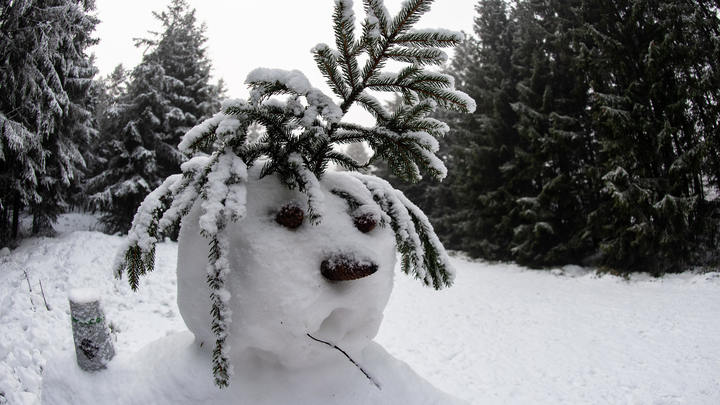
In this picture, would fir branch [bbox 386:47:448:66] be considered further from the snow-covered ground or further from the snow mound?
the snow-covered ground

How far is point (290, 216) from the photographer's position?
1.26 metres

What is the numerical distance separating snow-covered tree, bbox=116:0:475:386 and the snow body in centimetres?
9

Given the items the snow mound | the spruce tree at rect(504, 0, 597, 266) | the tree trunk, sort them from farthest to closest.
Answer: the spruce tree at rect(504, 0, 597, 266) < the tree trunk < the snow mound

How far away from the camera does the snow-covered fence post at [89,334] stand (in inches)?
56.7

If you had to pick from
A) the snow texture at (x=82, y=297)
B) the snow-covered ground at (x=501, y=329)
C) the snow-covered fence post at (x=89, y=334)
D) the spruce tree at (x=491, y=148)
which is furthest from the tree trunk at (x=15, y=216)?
the spruce tree at (x=491, y=148)

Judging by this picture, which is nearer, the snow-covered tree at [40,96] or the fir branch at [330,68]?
the fir branch at [330,68]

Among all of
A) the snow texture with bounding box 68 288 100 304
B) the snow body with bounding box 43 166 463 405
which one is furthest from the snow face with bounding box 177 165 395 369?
the snow texture with bounding box 68 288 100 304

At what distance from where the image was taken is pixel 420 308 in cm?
850

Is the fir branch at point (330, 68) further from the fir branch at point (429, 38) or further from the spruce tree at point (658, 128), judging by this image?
the spruce tree at point (658, 128)

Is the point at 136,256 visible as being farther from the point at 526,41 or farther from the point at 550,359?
the point at 526,41

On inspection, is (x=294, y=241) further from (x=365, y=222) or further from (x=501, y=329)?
(x=501, y=329)

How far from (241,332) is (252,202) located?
48 centimetres

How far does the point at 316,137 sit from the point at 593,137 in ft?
42.5

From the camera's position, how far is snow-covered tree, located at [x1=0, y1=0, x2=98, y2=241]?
26.8 feet
